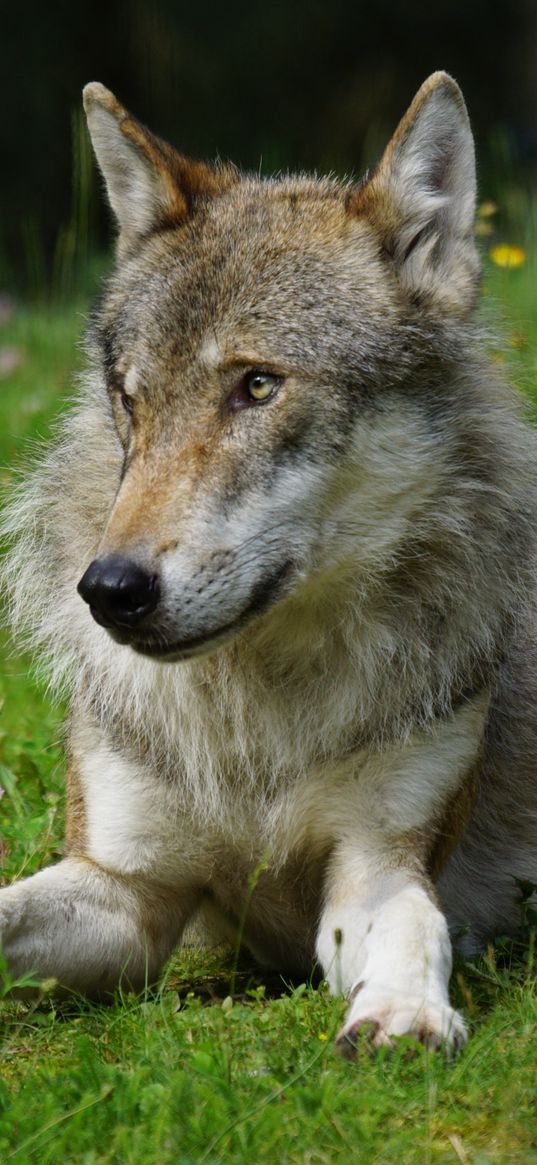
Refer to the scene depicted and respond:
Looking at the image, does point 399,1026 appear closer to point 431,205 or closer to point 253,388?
point 253,388

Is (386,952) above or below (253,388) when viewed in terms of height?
below

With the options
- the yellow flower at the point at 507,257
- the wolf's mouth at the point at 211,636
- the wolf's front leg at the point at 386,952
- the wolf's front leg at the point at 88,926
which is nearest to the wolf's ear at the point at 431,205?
the wolf's mouth at the point at 211,636

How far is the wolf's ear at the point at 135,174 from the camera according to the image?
371cm

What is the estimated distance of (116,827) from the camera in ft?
11.7

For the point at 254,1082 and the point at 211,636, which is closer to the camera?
the point at 254,1082

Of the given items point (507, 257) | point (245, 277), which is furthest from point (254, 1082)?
point (507, 257)

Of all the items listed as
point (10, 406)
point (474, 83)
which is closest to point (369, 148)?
point (10, 406)

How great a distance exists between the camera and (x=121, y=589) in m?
3.02

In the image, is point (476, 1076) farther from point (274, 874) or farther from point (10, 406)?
point (10, 406)

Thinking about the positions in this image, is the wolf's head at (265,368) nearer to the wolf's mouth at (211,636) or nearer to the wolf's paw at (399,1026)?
the wolf's mouth at (211,636)

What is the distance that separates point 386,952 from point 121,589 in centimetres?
93

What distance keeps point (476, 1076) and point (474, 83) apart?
15.0 m

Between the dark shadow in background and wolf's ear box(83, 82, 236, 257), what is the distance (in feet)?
33.2

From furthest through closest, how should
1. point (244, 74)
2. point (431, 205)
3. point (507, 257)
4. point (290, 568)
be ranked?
point (244, 74) < point (507, 257) < point (431, 205) < point (290, 568)
